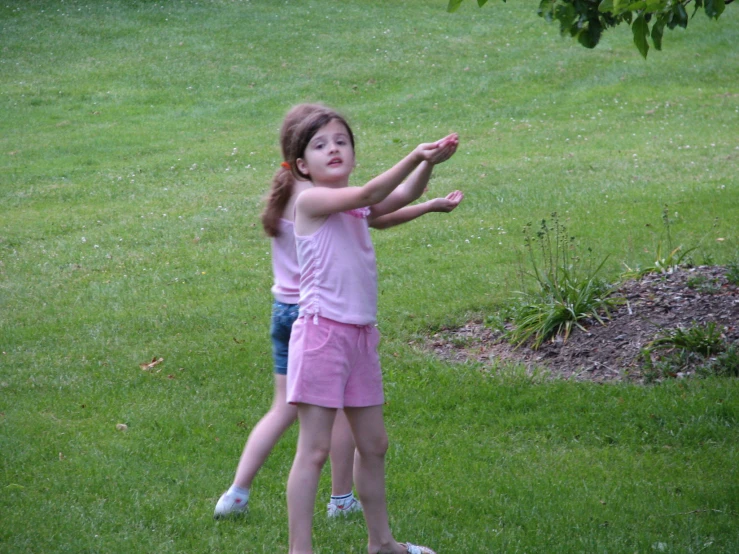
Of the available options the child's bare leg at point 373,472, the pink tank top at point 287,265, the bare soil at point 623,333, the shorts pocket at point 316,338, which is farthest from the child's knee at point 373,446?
the bare soil at point 623,333

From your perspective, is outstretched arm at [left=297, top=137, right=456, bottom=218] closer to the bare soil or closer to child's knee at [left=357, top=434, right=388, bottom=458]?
child's knee at [left=357, top=434, right=388, bottom=458]

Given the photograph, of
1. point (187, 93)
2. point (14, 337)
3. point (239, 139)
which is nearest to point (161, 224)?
point (14, 337)

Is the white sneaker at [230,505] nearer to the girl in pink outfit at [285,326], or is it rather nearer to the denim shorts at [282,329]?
the girl in pink outfit at [285,326]

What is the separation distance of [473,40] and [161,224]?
1323 centimetres

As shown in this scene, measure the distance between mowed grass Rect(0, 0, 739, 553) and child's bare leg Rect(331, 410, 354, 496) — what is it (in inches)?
7.4

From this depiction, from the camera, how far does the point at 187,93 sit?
17.4 meters

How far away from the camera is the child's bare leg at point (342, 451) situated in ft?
Result: 12.1

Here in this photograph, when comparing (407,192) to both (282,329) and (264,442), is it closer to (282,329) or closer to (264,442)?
(282,329)

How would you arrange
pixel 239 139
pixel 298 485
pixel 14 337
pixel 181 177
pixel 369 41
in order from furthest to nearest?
pixel 369 41 < pixel 239 139 < pixel 181 177 < pixel 14 337 < pixel 298 485

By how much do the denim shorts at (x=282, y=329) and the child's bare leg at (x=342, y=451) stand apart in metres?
0.31

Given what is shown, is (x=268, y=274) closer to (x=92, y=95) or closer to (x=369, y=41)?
(x=92, y=95)

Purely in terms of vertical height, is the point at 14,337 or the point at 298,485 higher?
the point at 298,485

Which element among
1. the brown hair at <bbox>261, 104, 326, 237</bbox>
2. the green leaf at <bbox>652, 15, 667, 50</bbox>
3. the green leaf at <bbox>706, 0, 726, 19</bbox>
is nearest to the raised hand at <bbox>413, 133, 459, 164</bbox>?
the brown hair at <bbox>261, 104, 326, 237</bbox>

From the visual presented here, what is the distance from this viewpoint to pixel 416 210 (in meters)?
3.41
